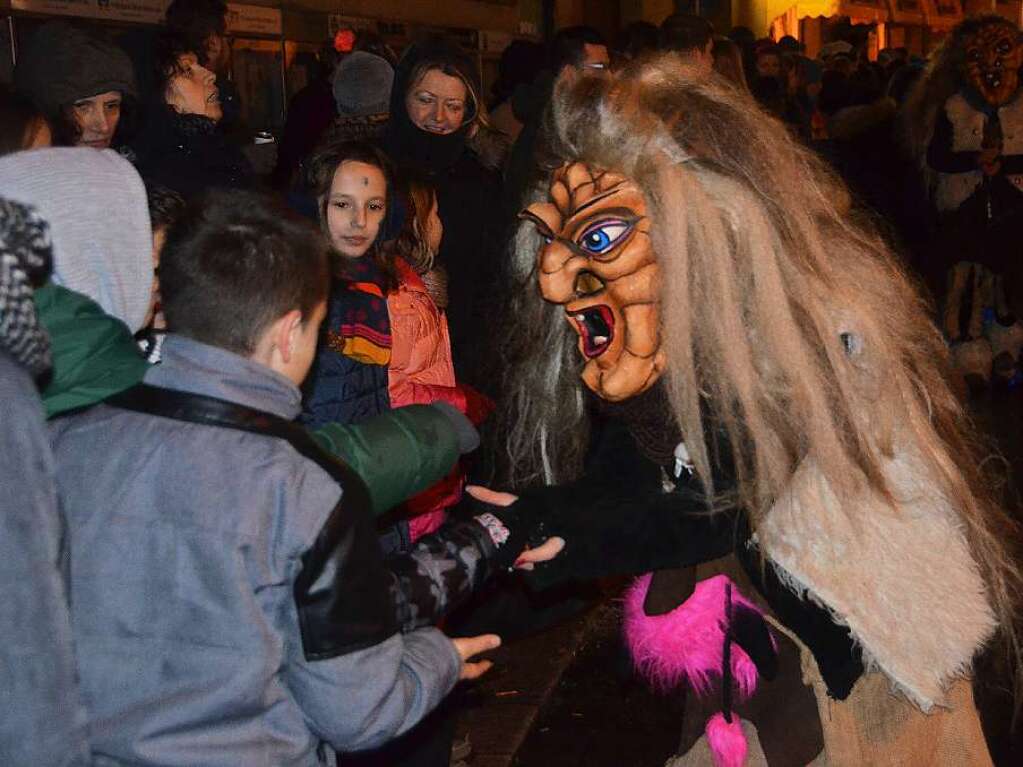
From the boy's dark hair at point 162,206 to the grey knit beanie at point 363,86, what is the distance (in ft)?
4.91

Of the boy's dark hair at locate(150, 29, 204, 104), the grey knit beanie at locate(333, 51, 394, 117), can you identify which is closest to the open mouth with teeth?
the boy's dark hair at locate(150, 29, 204, 104)

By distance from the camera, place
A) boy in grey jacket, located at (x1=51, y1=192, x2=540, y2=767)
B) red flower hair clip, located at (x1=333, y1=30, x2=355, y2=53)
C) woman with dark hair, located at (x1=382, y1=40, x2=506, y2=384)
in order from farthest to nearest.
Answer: red flower hair clip, located at (x1=333, y1=30, x2=355, y2=53)
woman with dark hair, located at (x1=382, y1=40, x2=506, y2=384)
boy in grey jacket, located at (x1=51, y1=192, x2=540, y2=767)

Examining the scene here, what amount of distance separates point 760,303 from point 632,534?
1.65ft

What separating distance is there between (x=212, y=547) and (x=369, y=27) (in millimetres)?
7782

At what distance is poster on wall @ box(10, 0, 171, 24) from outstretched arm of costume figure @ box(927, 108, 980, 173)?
177 inches

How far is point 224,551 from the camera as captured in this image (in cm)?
188

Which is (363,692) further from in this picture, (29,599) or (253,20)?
(253,20)

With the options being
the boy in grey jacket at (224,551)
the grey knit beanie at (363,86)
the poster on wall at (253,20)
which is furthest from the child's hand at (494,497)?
the poster on wall at (253,20)

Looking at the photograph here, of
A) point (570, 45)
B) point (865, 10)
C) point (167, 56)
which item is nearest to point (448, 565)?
point (167, 56)

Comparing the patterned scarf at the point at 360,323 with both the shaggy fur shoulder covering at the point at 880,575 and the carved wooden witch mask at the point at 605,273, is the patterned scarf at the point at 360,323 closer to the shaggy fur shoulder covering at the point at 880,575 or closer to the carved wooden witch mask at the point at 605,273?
the carved wooden witch mask at the point at 605,273

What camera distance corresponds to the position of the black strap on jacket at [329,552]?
1929mm

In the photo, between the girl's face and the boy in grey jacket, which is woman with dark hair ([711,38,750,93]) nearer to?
the girl's face

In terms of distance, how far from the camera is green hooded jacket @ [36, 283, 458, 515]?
1919 millimetres

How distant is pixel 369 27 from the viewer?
9180mm
